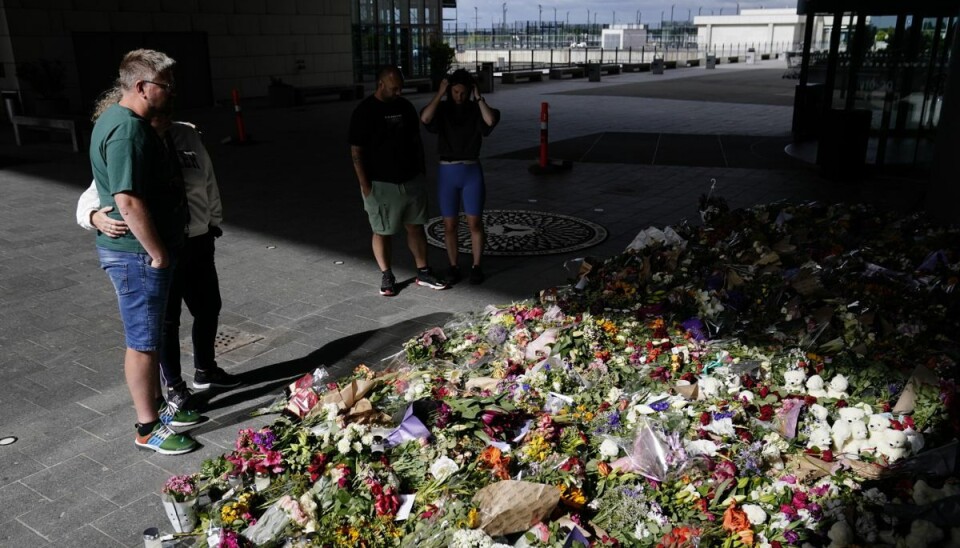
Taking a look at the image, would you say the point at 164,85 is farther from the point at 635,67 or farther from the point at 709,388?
the point at 635,67

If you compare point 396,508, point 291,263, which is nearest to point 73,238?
point 291,263

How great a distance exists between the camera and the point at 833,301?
481cm

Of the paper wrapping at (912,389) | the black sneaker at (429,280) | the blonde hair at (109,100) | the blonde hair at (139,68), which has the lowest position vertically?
the black sneaker at (429,280)

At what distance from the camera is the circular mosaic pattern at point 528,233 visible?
7.90 m

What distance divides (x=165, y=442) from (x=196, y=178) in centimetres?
145

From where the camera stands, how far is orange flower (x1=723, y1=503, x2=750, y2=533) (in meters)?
2.92

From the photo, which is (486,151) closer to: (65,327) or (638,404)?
(65,327)

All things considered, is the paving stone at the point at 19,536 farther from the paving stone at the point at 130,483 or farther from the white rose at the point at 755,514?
the white rose at the point at 755,514

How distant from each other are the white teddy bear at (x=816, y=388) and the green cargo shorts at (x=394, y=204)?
11.4 ft

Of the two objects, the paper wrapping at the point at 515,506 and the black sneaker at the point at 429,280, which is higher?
the paper wrapping at the point at 515,506

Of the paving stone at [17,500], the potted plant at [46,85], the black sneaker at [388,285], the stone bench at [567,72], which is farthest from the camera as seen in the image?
the stone bench at [567,72]

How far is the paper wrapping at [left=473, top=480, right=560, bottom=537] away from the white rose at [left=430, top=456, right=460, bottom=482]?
272 mm

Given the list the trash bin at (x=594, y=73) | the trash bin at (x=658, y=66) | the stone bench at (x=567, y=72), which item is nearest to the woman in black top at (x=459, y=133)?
the trash bin at (x=594, y=73)

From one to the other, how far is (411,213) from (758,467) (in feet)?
12.4
